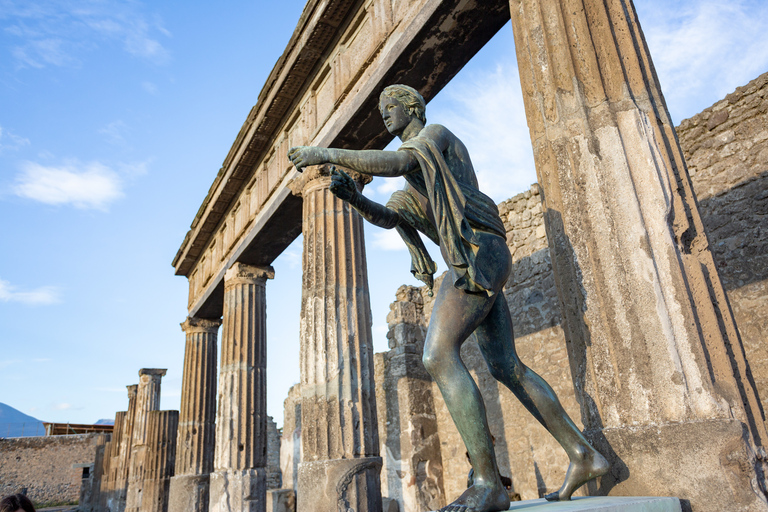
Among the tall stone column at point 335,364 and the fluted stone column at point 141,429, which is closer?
the tall stone column at point 335,364

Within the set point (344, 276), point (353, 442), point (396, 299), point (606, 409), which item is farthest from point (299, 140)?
point (606, 409)

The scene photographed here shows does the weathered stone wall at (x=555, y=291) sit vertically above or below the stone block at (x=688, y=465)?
above

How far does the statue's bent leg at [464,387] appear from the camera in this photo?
2.02 meters

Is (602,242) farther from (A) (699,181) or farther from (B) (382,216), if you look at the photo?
(A) (699,181)

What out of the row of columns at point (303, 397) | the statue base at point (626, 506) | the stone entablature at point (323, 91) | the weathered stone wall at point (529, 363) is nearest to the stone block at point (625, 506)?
the statue base at point (626, 506)

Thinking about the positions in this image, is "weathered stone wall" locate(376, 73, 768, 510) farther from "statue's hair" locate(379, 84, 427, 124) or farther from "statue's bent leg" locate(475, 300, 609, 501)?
"statue's hair" locate(379, 84, 427, 124)

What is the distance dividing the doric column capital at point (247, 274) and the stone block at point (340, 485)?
492 centimetres

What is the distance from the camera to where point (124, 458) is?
17.8 metres

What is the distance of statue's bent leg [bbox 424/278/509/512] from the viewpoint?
2.02 m

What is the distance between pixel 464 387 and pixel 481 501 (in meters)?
0.44

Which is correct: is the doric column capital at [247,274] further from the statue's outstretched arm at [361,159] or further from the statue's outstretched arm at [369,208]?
the statue's outstretched arm at [361,159]

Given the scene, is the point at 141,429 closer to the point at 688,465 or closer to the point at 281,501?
the point at 281,501

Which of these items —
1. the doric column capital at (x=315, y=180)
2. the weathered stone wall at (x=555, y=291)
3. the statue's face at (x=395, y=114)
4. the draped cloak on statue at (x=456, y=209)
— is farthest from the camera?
the doric column capital at (x=315, y=180)

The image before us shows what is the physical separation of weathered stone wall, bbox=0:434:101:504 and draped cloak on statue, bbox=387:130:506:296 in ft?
95.1
